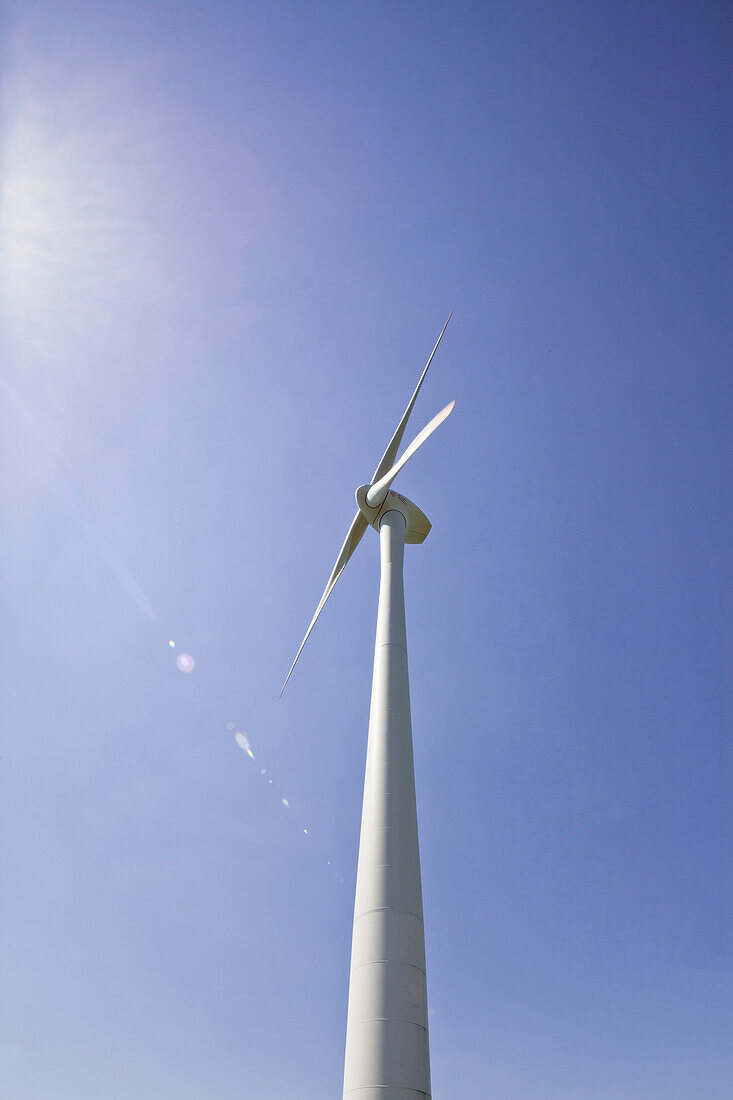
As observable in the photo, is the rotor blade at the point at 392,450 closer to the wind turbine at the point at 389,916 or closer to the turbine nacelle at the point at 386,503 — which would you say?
the turbine nacelle at the point at 386,503

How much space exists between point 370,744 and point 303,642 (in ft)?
38.4

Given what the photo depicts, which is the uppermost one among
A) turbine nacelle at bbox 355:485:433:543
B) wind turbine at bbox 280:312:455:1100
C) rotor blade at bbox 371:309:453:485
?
rotor blade at bbox 371:309:453:485

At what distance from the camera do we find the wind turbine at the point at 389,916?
11398mm

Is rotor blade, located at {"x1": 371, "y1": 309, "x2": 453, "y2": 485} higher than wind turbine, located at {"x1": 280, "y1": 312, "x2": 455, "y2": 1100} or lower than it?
higher

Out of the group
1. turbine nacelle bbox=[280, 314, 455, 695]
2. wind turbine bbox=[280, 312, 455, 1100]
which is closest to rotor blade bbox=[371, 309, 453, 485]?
turbine nacelle bbox=[280, 314, 455, 695]

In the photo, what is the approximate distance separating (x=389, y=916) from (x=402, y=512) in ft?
46.5

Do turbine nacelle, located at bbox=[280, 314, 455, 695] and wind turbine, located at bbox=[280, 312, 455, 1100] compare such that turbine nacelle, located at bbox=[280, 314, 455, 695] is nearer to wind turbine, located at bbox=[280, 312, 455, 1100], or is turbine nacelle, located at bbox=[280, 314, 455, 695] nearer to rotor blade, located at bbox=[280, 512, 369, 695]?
rotor blade, located at bbox=[280, 512, 369, 695]

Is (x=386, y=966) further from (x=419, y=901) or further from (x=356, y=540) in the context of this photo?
(x=356, y=540)

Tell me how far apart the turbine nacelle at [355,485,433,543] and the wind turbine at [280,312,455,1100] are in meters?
5.71

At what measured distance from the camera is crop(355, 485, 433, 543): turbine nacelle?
24344 mm

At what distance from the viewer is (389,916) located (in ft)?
42.4

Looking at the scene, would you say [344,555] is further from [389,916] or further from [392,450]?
[389,916]

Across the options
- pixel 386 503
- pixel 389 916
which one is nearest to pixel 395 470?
pixel 386 503

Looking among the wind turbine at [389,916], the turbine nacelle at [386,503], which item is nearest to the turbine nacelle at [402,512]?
the turbine nacelle at [386,503]
